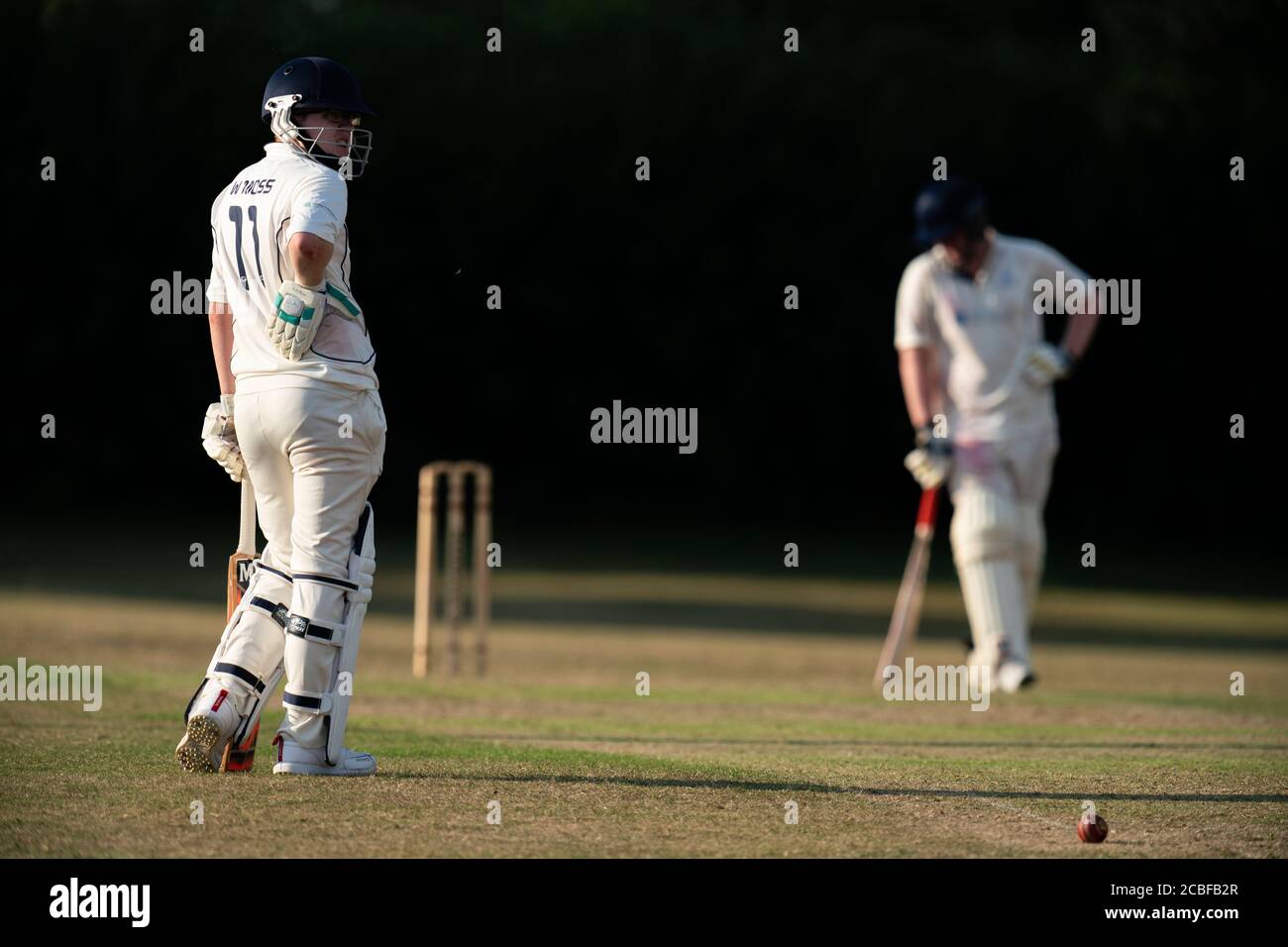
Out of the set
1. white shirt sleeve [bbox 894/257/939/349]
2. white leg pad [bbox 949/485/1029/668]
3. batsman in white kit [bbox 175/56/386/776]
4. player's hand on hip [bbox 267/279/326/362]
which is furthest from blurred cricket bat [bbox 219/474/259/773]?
white shirt sleeve [bbox 894/257/939/349]

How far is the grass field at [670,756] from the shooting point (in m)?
4.41

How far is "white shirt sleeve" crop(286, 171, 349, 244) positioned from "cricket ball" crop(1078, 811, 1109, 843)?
7.87 ft

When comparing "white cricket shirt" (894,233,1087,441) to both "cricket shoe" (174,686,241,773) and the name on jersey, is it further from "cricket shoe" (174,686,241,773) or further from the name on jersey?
"cricket shoe" (174,686,241,773)

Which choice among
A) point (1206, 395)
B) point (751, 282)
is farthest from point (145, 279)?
point (1206, 395)

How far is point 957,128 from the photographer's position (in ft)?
63.8

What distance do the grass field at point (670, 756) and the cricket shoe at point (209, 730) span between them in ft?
0.22

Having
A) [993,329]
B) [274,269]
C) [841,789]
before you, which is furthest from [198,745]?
[993,329]

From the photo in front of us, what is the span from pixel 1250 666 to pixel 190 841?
8.77 meters

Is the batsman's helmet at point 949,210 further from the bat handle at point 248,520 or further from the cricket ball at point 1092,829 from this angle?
the cricket ball at point 1092,829

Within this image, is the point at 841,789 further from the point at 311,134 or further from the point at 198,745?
the point at 311,134

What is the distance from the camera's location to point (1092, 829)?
4473 millimetres

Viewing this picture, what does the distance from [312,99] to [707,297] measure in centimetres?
1396

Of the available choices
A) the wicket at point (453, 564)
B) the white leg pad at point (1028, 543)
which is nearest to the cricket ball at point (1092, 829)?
the white leg pad at point (1028, 543)
